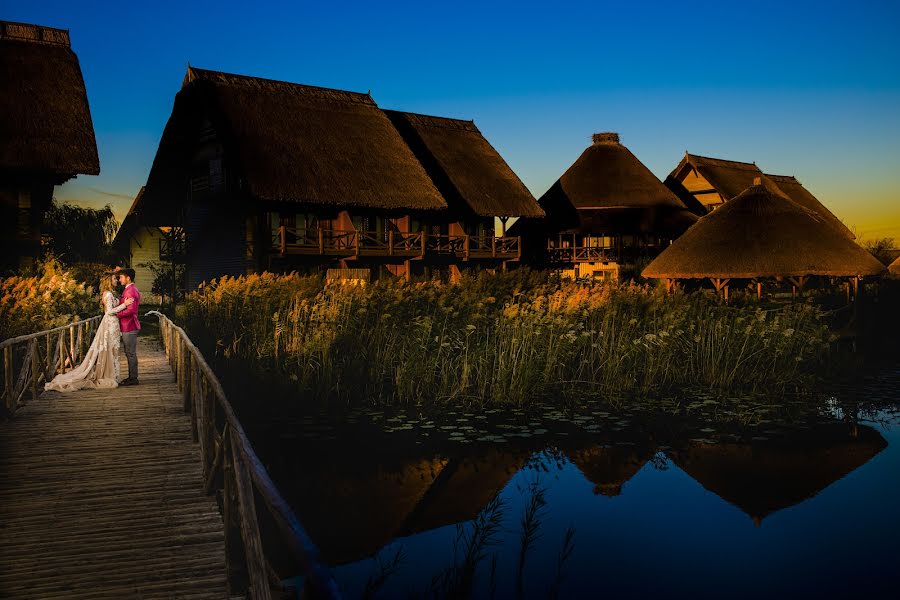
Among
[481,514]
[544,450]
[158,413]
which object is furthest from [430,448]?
[158,413]

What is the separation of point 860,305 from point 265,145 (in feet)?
61.4

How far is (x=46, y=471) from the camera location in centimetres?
631

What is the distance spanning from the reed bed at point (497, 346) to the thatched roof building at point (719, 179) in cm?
2926

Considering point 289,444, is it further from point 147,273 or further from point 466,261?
point 147,273

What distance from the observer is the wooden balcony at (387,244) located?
2479cm

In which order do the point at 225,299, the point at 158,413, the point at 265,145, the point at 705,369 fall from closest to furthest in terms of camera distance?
the point at 158,413
the point at 705,369
the point at 225,299
the point at 265,145

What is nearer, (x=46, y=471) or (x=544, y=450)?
(x=46, y=471)

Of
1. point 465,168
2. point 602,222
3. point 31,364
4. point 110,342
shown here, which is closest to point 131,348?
point 110,342

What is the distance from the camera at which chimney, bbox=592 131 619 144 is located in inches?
1583

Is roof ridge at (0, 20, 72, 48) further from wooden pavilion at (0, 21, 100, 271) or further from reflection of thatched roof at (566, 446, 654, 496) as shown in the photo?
reflection of thatched roof at (566, 446, 654, 496)

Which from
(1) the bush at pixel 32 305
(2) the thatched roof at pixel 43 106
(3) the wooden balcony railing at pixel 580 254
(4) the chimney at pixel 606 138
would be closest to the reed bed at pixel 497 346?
(1) the bush at pixel 32 305

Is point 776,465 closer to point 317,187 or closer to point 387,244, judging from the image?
point 317,187

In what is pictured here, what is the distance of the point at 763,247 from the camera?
19.2 m

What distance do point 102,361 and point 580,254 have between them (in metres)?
27.9
